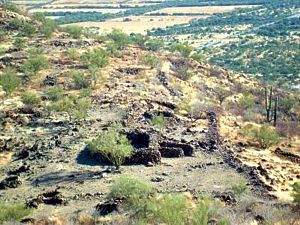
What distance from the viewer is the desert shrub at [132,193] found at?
2522cm

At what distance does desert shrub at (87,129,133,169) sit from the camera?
1330 inches

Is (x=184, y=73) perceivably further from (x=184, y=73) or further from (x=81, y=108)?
(x=81, y=108)

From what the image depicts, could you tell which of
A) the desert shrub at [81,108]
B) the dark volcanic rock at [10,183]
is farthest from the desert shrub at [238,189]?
the desert shrub at [81,108]

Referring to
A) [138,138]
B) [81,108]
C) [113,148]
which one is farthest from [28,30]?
[113,148]

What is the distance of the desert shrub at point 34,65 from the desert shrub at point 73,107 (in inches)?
439

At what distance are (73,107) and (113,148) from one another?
14.3 m

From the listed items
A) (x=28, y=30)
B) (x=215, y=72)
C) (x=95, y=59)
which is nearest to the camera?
(x=95, y=59)

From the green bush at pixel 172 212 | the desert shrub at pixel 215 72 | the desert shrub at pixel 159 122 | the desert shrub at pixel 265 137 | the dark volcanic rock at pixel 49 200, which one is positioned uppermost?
the green bush at pixel 172 212

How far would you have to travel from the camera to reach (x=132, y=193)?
85.7ft

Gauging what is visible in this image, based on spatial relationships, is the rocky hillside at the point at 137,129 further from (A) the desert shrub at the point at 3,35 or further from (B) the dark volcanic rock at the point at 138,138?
(A) the desert shrub at the point at 3,35

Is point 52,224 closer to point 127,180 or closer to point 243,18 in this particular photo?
point 127,180

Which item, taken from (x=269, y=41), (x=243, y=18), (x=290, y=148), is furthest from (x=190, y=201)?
(x=243, y=18)

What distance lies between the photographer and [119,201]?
86.8 ft

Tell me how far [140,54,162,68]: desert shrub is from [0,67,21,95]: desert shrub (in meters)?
17.5
